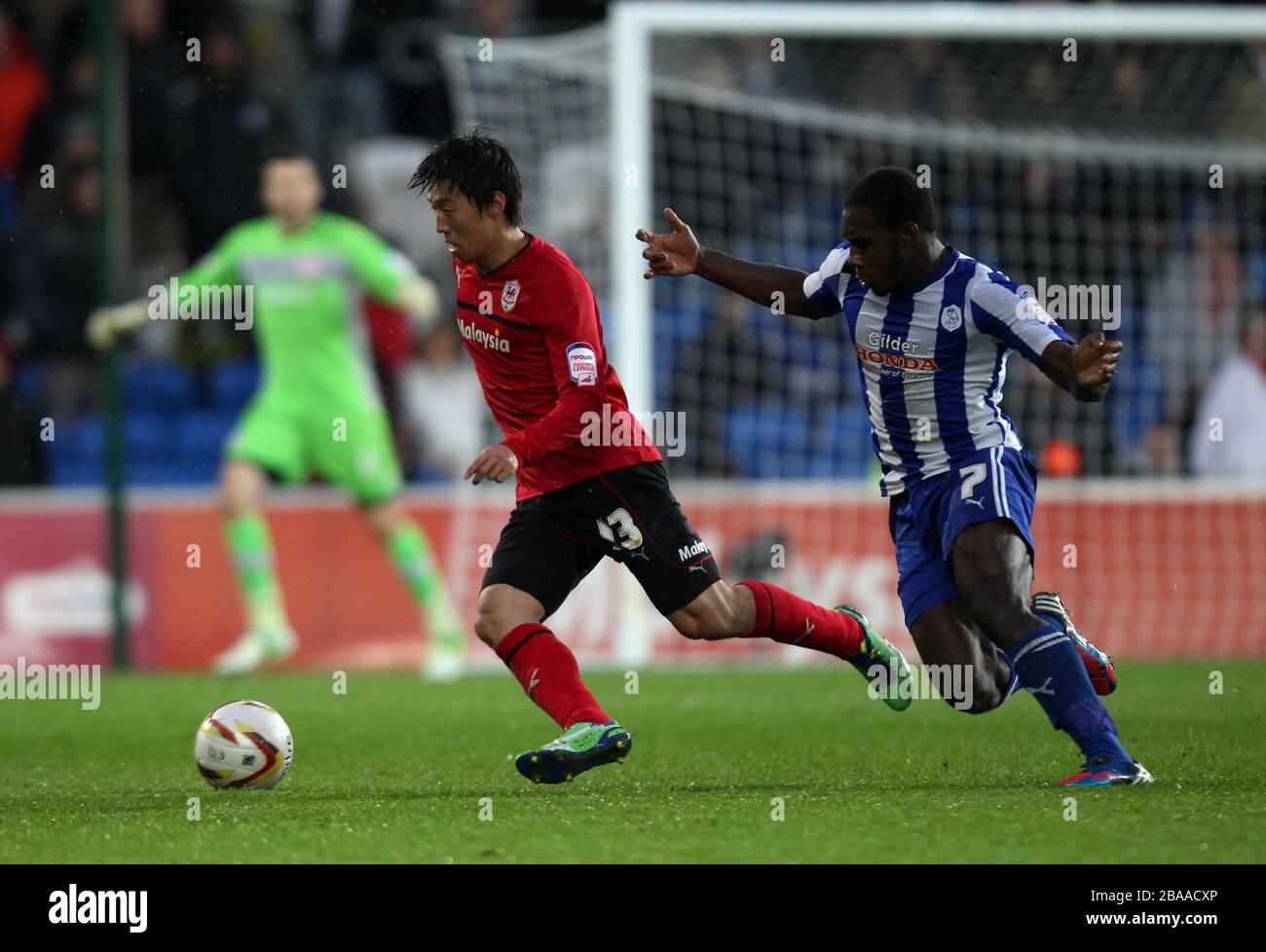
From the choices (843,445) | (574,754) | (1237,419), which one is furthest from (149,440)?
(574,754)

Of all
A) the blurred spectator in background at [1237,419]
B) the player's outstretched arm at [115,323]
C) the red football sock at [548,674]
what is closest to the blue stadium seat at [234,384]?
the player's outstretched arm at [115,323]

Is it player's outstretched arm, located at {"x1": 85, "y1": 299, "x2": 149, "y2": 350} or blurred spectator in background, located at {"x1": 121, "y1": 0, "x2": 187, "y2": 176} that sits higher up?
blurred spectator in background, located at {"x1": 121, "y1": 0, "x2": 187, "y2": 176}

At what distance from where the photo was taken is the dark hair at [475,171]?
560cm

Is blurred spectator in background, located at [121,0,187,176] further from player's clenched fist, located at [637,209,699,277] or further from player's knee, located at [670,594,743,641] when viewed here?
player's knee, located at [670,594,743,641]

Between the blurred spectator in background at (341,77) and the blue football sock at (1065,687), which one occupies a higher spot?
the blurred spectator in background at (341,77)

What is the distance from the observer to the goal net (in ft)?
37.4

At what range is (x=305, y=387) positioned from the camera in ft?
36.5

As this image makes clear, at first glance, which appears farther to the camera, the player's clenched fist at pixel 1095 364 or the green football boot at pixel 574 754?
the green football boot at pixel 574 754

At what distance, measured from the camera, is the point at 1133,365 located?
12555mm

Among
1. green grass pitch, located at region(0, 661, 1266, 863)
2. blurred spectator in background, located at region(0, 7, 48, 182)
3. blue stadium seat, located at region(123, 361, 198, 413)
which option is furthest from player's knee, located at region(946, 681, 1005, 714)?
blurred spectator in background, located at region(0, 7, 48, 182)

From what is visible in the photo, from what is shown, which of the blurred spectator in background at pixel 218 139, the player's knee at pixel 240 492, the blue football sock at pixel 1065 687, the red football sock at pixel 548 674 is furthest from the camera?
the blurred spectator in background at pixel 218 139

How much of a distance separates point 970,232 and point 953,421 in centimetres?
703

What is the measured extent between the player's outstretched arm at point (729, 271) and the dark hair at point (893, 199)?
0.55m

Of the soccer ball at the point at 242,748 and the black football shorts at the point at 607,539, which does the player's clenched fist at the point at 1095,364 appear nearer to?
the black football shorts at the point at 607,539
